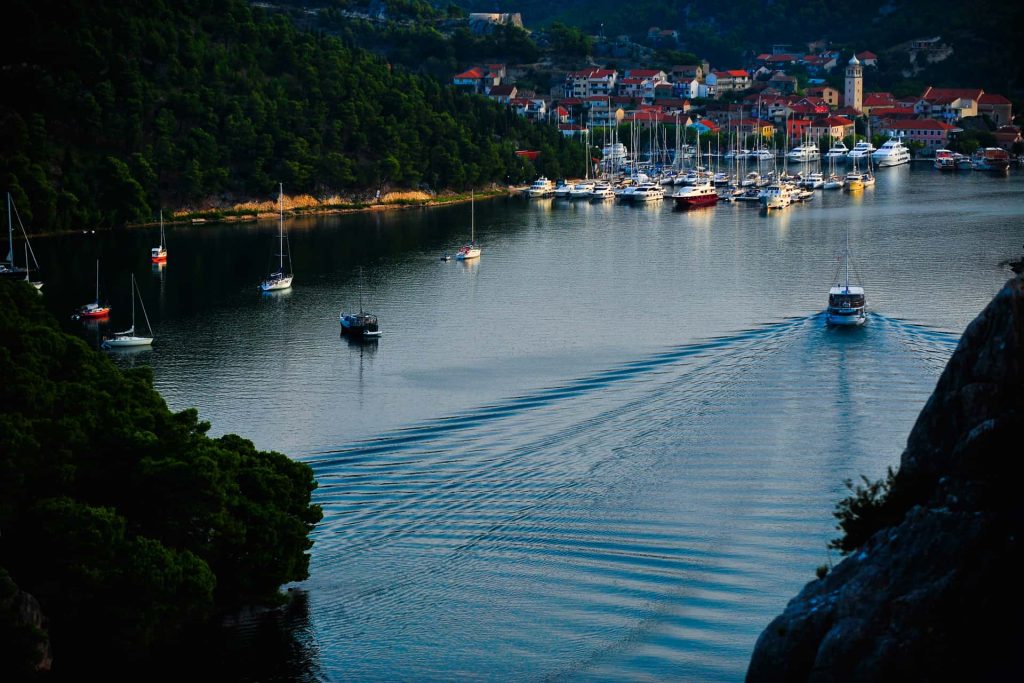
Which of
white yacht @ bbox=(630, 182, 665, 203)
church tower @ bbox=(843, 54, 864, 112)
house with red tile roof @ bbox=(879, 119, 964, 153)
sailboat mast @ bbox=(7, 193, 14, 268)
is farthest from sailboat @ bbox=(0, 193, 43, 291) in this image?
church tower @ bbox=(843, 54, 864, 112)

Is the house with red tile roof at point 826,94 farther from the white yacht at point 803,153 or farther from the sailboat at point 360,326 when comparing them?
the sailboat at point 360,326

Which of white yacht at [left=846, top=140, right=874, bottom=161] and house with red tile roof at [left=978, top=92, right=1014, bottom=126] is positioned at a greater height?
house with red tile roof at [left=978, top=92, right=1014, bottom=126]

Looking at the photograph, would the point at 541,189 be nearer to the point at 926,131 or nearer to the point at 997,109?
the point at 926,131

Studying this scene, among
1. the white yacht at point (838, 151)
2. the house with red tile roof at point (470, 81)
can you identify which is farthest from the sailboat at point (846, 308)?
the house with red tile roof at point (470, 81)

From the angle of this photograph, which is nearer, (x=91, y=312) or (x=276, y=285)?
(x=91, y=312)

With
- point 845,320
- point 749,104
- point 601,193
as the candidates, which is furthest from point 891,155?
point 845,320

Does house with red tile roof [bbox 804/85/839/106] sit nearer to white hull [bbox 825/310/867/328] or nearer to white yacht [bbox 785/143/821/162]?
white yacht [bbox 785/143/821/162]
